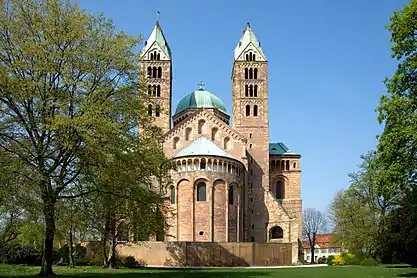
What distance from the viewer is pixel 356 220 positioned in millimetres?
54188

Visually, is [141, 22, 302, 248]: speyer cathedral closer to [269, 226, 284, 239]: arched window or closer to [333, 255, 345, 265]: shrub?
[269, 226, 284, 239]: arched window

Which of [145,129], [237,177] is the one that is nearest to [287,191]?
[237,177]

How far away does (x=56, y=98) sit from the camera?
25.2 metres

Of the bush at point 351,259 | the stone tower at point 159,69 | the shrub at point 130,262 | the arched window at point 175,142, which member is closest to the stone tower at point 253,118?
the arched window at point 175,142

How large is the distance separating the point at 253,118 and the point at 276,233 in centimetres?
1522

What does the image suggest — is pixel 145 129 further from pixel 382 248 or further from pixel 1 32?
pixel 382 248

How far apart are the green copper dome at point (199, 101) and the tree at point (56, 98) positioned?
4517cm

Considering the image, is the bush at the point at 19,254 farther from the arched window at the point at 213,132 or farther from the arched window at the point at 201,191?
the arched window at the point at 213,132

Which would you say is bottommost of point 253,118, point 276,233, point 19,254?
point 19,254

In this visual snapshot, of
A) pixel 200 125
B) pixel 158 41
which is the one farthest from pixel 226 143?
pixel 158 41

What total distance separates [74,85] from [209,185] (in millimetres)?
30345

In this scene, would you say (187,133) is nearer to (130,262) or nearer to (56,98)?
(130,262)

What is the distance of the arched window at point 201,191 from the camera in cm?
5441

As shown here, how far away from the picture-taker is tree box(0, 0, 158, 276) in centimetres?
2397
